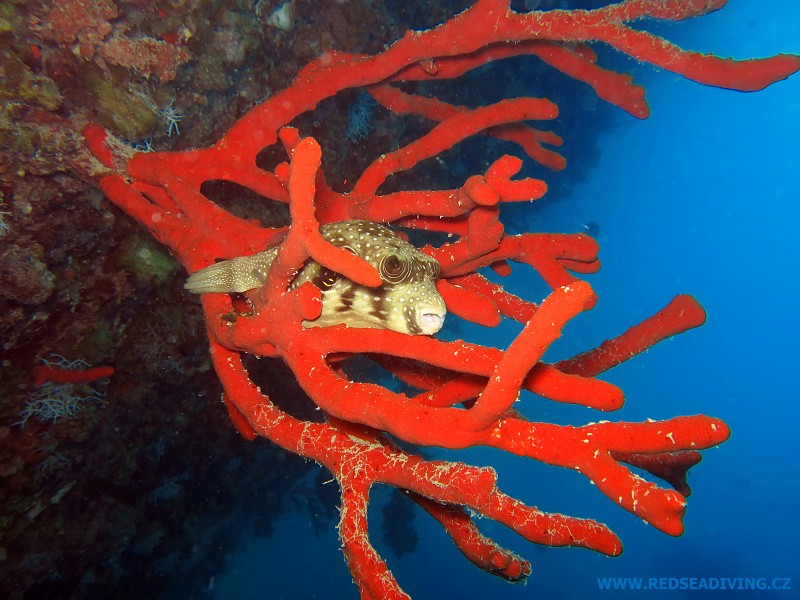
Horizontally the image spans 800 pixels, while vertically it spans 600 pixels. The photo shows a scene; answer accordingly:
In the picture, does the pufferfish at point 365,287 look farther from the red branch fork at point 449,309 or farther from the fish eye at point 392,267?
the red branch fork at point 449,309

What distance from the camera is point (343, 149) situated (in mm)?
7195

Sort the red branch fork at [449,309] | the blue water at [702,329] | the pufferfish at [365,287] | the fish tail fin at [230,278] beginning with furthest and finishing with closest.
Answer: the blue water at [702,329], the fish tail fin at [230,278], the pufferfish at [365,287], the red branch fork at [449,309]

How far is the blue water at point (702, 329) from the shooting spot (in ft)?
83.3

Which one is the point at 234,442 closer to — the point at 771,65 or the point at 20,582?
the point at 20,582

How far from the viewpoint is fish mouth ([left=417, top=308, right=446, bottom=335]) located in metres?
2.58

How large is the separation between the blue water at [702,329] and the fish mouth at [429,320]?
779 inches

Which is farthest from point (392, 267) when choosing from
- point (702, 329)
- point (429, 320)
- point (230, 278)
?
point (702, 329)

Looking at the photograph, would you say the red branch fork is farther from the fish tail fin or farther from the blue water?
the blue water

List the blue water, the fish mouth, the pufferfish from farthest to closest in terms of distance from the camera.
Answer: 1. the blue water
2. the pufferfish
3. the fish mouth

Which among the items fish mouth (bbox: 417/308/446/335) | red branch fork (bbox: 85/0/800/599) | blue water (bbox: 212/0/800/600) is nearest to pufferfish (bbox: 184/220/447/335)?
fish mouth (bbox: 417/308/446/335)

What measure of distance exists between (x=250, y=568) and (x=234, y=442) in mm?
10469

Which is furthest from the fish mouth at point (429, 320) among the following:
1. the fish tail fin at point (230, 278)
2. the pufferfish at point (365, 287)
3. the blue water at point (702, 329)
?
the blue water at point (702, 329)

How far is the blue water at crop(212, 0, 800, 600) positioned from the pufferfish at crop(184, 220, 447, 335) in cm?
1947

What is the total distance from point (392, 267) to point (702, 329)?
40.6 meters
